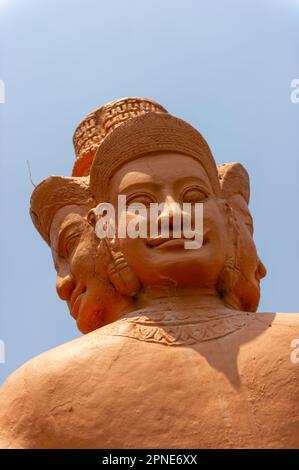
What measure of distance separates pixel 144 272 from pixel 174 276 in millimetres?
245

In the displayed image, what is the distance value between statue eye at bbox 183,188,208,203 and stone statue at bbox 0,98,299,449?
0.04 ft

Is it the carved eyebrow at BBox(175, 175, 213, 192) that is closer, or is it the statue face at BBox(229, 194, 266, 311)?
the carved eyebrow at BBox(175, 175, 213, 192)

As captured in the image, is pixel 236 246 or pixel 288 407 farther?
pixel 236 246

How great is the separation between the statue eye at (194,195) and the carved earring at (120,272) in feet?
2.17

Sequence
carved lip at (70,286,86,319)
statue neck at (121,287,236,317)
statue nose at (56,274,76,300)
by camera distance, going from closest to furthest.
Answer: statue neck at (121,287,236,317)
carved lip at (70,286,86,319)
statue nose at (56,274,76,300)

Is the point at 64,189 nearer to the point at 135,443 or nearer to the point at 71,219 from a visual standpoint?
the point at 71,219

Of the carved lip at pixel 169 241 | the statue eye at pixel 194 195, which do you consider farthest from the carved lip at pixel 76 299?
the statue eye at pixel 194 195

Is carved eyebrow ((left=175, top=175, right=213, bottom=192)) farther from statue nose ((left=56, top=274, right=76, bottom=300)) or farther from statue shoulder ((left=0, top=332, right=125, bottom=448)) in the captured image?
statue shoulder ((left=0, top=332, right=125, bottom=448))

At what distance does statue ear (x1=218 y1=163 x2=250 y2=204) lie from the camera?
7.69 metres

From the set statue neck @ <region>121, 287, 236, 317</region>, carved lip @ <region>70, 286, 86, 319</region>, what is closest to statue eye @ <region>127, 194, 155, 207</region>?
statue neck @ <region>121, 287, 236, 317</region>

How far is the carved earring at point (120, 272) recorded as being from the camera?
22.3 ft

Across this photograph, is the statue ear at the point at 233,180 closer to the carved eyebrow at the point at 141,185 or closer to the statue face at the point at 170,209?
the statue face at the point at 170,209
